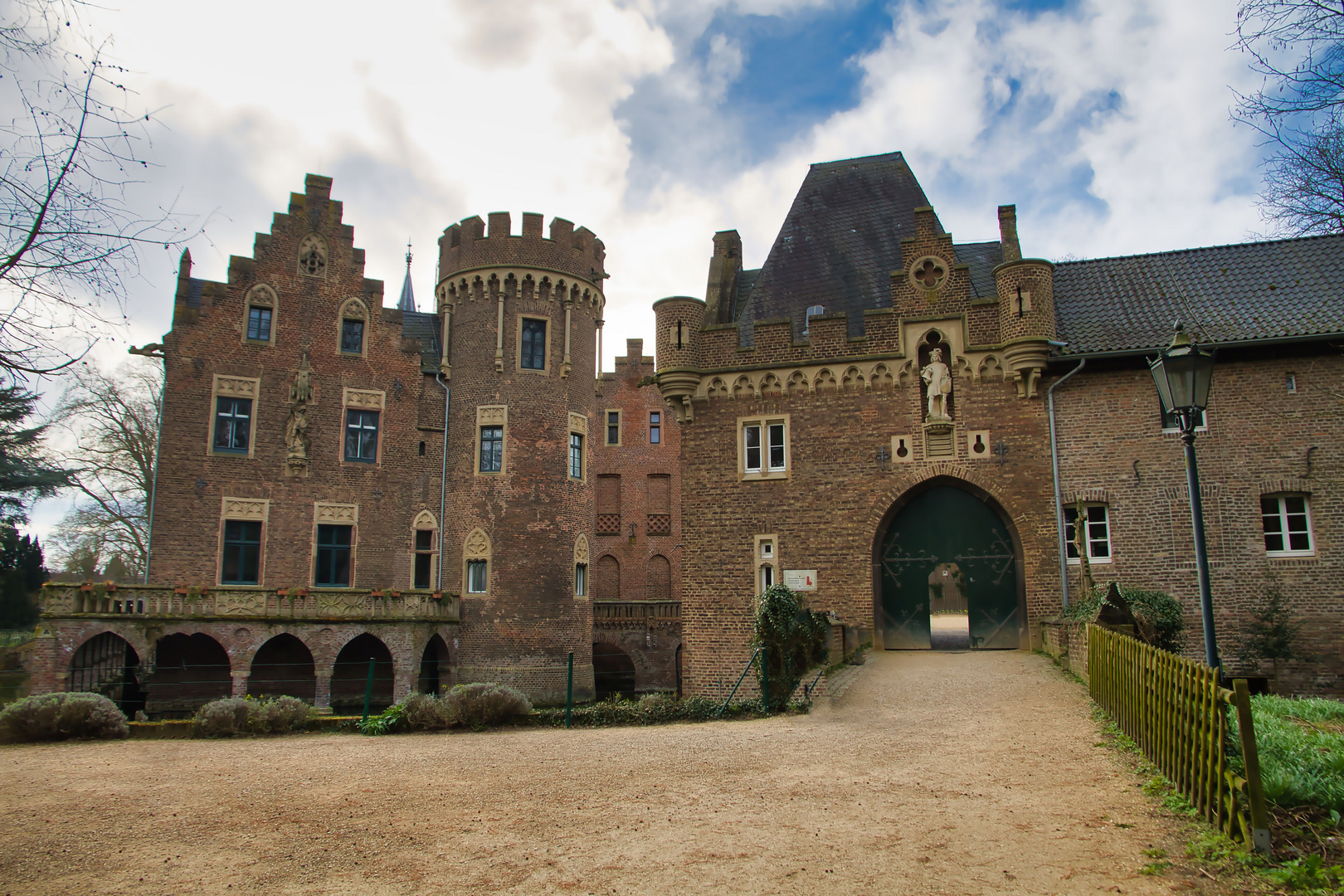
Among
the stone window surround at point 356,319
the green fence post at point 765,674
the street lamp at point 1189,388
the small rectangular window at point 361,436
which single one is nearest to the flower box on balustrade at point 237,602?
the small rectangular window at point 361,436

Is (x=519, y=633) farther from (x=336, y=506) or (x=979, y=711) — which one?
(x=979, y=711)

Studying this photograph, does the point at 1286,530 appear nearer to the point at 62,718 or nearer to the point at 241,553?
the point at 62,718

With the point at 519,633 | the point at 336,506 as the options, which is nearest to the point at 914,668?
the point at 519,633

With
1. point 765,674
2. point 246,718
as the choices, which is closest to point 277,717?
point 246,718

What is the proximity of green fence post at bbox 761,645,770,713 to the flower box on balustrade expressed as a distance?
49.6 ft

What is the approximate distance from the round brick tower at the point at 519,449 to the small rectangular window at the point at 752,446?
35.3 feet

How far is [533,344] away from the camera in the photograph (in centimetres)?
3011

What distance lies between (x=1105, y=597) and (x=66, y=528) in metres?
36.4

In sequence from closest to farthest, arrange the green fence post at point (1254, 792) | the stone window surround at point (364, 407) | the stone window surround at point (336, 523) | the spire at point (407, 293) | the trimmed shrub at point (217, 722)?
1. the green fence post at point (1254, 792)
2. the trimmed shrub at point (217, 722)
3. the stone window surround at point (336, 523)
4. the stone window surround at point (364, 407)
5. the spire at point (407, 293)

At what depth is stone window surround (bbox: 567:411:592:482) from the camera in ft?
97.7

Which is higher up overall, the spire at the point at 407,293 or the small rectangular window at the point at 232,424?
the spire at the point at 407,293

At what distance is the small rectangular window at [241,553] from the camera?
26.0 metres

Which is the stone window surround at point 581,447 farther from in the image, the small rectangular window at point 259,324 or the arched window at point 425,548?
the small rectangular window at point 259,324

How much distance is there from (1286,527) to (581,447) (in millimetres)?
20587
